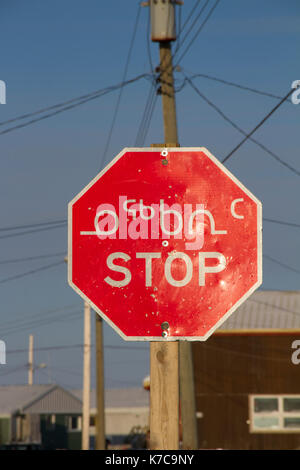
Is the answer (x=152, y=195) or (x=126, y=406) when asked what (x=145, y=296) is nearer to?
(x=152, y=195)

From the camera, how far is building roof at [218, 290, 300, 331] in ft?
119

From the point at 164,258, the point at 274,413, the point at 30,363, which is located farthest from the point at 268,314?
the point at 30,363

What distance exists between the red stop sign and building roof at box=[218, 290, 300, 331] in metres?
30.1

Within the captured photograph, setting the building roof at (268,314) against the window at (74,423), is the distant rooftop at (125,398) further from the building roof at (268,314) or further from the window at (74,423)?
the building roof at (268,314)

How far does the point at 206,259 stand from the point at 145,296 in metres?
0.39

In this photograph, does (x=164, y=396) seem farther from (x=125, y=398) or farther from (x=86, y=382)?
(x=125, y=398)

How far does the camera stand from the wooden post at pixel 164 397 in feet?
16.3

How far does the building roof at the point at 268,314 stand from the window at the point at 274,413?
2802 millimetres

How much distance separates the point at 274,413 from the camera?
117ft

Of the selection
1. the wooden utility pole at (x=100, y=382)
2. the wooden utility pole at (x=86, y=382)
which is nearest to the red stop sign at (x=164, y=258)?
the wooden utility pole at (x=100, y=382)

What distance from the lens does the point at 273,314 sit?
37.4m
